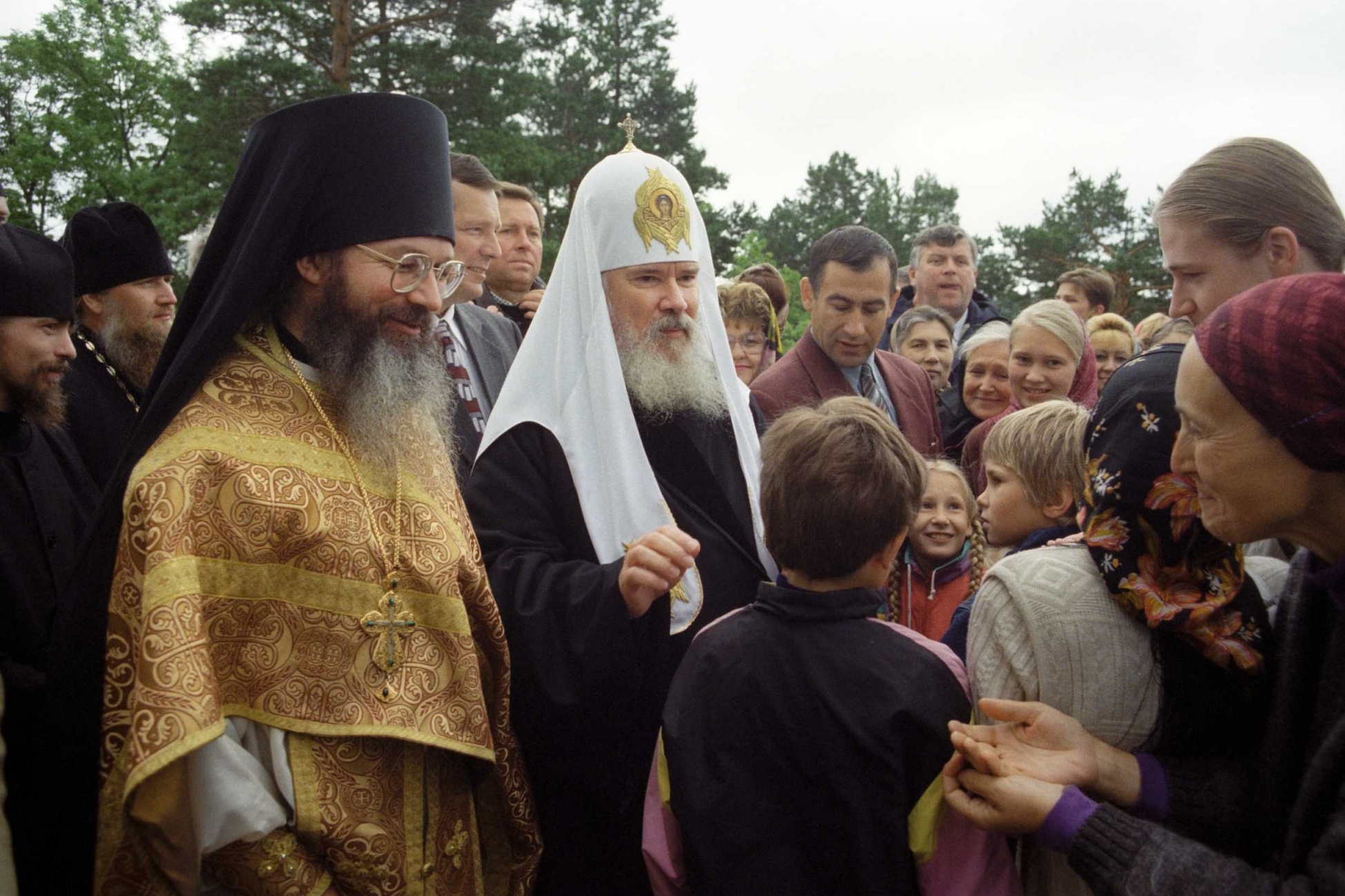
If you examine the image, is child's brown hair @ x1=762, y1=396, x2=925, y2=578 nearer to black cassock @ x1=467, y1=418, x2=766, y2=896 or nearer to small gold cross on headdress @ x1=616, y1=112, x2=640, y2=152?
black cassock @ x1=467, y1=418, x2=766, y2=896

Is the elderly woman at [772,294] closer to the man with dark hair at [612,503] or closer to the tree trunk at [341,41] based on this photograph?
the man with dark hair at [612,503]

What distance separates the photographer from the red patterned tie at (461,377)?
412 centimetres

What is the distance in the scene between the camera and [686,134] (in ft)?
95.7

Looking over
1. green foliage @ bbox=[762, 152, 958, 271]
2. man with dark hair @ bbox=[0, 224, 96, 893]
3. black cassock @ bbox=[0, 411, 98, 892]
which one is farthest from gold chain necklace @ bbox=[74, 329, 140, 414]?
green foliage @ bbox=[762, 152, 958, 271]

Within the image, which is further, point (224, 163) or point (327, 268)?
point (224, 163)

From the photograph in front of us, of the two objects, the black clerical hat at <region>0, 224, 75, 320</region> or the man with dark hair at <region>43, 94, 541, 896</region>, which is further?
the black clerical hat at <region>0, 224, 75, 320</region>

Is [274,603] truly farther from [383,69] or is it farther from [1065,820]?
[383,69]

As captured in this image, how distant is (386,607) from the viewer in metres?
2.34

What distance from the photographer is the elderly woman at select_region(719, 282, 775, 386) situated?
6.64 metres

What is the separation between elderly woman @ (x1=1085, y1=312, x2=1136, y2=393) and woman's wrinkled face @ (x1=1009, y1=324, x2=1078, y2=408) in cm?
149

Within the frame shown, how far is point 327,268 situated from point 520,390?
2.29ft

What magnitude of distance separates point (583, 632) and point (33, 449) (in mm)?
1907

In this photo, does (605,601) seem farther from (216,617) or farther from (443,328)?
(443,328)

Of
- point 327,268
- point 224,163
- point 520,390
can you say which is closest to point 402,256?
point 327,268
